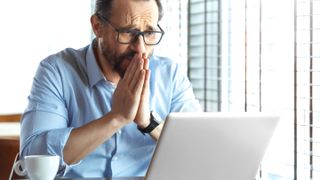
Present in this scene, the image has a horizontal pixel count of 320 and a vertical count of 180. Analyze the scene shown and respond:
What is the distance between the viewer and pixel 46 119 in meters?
1.94

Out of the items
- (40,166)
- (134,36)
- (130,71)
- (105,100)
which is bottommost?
(40,166)

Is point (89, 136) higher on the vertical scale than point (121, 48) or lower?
lower

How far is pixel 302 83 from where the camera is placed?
98.5 inches

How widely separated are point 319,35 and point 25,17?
272cm

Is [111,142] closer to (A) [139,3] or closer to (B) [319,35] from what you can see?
(A) [139,3]

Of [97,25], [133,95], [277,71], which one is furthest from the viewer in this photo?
[277,71]

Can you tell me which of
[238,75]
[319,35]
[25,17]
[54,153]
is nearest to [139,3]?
[54,153]

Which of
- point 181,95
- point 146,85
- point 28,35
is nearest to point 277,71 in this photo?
point 181,95

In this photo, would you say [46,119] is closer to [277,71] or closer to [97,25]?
[97,25]

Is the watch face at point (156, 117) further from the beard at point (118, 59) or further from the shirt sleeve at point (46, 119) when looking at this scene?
the shirt sleeve at point (46, 119)

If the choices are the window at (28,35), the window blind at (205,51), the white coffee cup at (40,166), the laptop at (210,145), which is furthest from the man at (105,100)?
the window at (28,35)

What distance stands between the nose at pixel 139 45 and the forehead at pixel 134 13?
50 millimetres

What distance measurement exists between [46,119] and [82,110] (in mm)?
159

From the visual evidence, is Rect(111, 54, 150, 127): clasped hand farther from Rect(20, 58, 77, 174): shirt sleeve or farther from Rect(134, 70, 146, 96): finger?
Rect(20, 58, 77, 174): shirt sleeve
